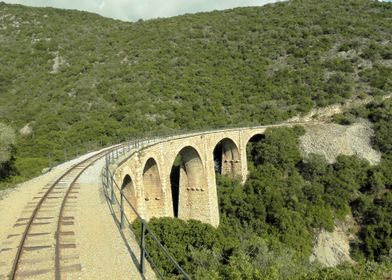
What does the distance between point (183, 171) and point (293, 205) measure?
12.4 metres

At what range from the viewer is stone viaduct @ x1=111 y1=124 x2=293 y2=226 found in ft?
71.8

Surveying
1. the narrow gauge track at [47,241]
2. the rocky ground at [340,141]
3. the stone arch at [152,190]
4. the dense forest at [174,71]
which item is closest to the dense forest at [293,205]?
the rocky ground at [340,141]

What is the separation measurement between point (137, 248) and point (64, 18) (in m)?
101

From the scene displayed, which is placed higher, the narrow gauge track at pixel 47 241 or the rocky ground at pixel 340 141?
the rocky ground at pixel 340 141

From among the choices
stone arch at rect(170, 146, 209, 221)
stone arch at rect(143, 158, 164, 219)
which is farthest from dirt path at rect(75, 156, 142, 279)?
stone arch at rect(170, 146, 209, 221)

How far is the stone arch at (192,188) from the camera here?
35.1 meters

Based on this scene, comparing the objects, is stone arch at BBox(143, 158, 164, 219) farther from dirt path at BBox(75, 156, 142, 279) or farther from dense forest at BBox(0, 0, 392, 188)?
dirt path at BBox(75, 156, 142, 279)

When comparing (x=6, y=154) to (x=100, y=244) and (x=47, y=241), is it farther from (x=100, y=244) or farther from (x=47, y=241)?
(x=100, y=244)

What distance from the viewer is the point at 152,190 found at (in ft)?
89.4

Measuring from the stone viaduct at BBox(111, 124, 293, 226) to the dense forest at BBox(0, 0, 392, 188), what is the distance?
320 inches

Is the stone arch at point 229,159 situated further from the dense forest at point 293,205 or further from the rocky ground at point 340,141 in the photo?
the rocky ground at point 340,141

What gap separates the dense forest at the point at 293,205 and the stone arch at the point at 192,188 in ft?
10.0

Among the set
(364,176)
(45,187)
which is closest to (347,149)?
(364,176)

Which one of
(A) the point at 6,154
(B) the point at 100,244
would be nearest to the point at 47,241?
(B) the point at 100,244
